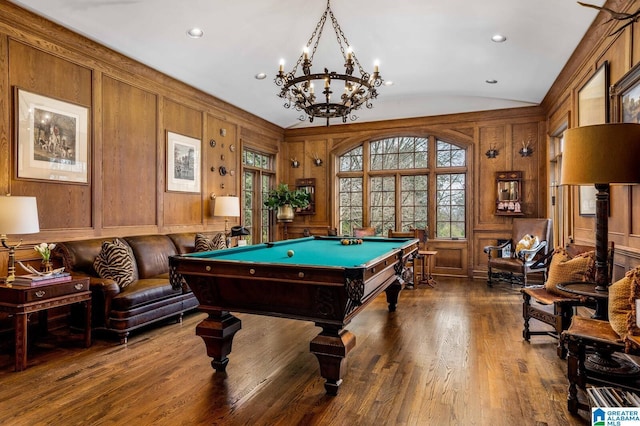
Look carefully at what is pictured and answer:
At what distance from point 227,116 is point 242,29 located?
2335 millimetres

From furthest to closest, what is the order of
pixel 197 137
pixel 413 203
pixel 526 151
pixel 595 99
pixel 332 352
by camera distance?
pixel 413 203
pixel 526 151
pixel 197 137
pixel 595 99
pixel 332 352

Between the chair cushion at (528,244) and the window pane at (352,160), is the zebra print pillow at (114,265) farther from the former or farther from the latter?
the chair cushion at (528,244)

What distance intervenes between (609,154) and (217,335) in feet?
9.92

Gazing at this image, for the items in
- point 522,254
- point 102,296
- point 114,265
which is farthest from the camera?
point 522,254

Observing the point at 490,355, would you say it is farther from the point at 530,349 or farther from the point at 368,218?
the point at 368,218

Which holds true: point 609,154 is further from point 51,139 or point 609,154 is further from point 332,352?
point 51,139

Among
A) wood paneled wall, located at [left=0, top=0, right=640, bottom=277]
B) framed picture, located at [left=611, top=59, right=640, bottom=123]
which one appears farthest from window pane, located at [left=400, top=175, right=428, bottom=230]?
framed picture, located at [left=611, top=59, right=640, bottom=123]

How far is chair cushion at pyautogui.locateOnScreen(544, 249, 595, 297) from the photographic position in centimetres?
315

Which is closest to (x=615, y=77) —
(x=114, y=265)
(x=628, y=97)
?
(x=628, y=97)

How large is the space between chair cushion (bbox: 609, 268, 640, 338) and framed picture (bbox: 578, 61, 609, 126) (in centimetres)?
213

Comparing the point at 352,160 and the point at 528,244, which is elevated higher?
the point at 352,160

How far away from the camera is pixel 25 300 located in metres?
2.91

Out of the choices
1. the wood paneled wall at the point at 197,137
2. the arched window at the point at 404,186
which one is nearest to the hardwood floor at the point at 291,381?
the wood paneled wall at the point at 197,137

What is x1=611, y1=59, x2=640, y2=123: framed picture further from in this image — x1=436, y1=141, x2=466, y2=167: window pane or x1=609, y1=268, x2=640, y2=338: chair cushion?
x1=436, y1=141, x2=466, y2=167: window pane
